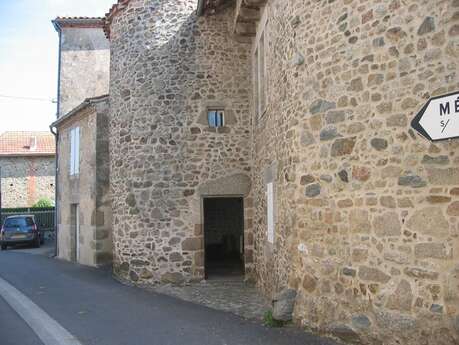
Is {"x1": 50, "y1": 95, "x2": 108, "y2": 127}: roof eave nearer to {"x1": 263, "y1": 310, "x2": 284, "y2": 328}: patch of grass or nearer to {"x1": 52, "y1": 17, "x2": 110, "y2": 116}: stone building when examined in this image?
{"x1": 52, "y1": 17, "x2": 110, "y2": 116}: stone building

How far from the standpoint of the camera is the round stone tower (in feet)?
34.3

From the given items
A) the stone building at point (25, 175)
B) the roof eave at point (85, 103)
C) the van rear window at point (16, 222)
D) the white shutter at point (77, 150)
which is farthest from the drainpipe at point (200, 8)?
the stone building at point (25, 175)

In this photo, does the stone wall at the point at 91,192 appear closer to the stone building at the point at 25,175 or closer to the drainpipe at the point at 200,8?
the drainpipe at the point at 200,8

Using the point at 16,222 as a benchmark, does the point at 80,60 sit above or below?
above

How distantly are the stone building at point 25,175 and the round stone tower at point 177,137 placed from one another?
21.3 m

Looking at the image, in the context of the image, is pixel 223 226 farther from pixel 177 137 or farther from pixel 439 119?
pixel 439 119

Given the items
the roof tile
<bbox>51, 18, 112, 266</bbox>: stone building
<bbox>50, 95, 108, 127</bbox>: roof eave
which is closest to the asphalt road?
<bbox>51, 18, 112, 266</bbox>: stone building

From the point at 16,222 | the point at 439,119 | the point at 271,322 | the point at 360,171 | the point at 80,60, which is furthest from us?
the point at 16,222

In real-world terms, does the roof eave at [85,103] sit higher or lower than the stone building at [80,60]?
lower

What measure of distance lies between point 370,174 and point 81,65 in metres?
15.3

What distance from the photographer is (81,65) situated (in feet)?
60.8

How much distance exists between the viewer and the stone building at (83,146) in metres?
13.3

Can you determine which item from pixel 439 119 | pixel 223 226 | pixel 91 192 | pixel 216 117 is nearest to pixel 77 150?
pixel 91 192

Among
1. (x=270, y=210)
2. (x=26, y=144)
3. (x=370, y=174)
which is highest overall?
(x=26, y=144)
